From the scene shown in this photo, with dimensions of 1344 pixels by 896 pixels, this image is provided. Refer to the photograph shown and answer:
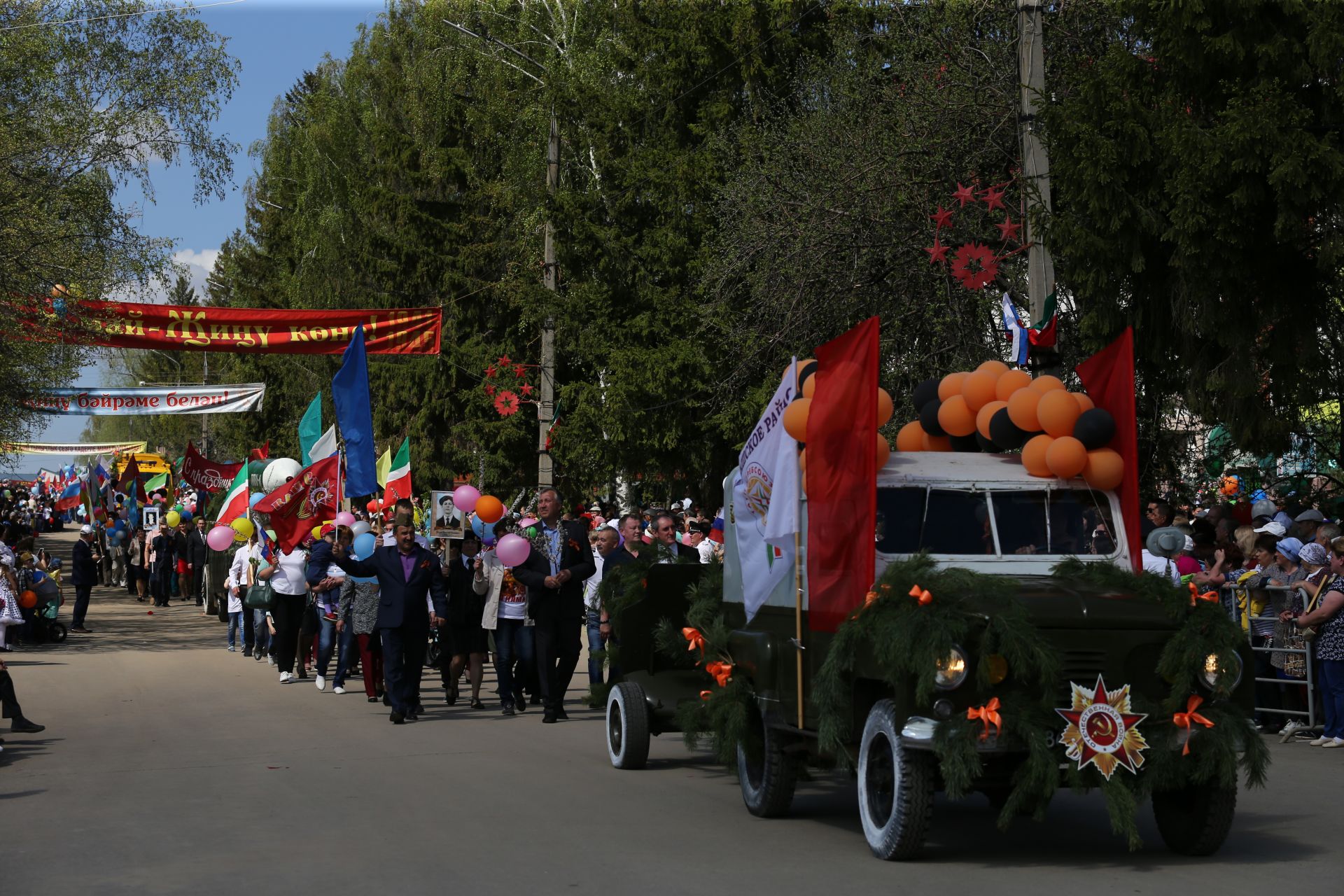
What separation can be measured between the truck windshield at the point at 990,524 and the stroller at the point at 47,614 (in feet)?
62.0

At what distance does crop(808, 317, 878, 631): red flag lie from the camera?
8750mm

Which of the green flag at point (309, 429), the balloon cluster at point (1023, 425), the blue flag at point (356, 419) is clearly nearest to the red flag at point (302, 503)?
the blue flag at point (356, 419)

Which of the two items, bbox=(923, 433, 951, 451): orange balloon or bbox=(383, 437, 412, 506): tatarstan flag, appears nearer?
bbox=(923, 433, 951, 451): orange balloon

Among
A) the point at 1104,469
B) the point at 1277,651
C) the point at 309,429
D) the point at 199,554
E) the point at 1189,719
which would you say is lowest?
the point at 1277,651

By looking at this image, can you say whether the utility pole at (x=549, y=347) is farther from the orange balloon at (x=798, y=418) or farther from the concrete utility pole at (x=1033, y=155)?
the orange balloon at (x=798, y=418)

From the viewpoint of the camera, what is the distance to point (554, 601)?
15219mm

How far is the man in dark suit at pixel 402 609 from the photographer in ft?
49.9

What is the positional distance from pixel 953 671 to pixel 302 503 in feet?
45.7

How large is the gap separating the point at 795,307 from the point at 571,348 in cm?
931

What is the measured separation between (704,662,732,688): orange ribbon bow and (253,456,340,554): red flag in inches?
430

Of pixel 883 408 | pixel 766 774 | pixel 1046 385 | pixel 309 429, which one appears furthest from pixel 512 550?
pixel 309 429

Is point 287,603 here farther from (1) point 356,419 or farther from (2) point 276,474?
(2) point 276,474

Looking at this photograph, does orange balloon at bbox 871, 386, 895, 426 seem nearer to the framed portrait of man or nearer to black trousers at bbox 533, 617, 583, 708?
black trousers at bbox 533, 617, 583, 708

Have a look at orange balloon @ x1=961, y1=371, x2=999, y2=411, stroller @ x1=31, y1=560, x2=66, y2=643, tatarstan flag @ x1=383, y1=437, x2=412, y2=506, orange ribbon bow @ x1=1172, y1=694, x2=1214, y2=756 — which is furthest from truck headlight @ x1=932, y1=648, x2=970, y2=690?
stroller @ x1=31, y1=560, x2=66, y2=643
